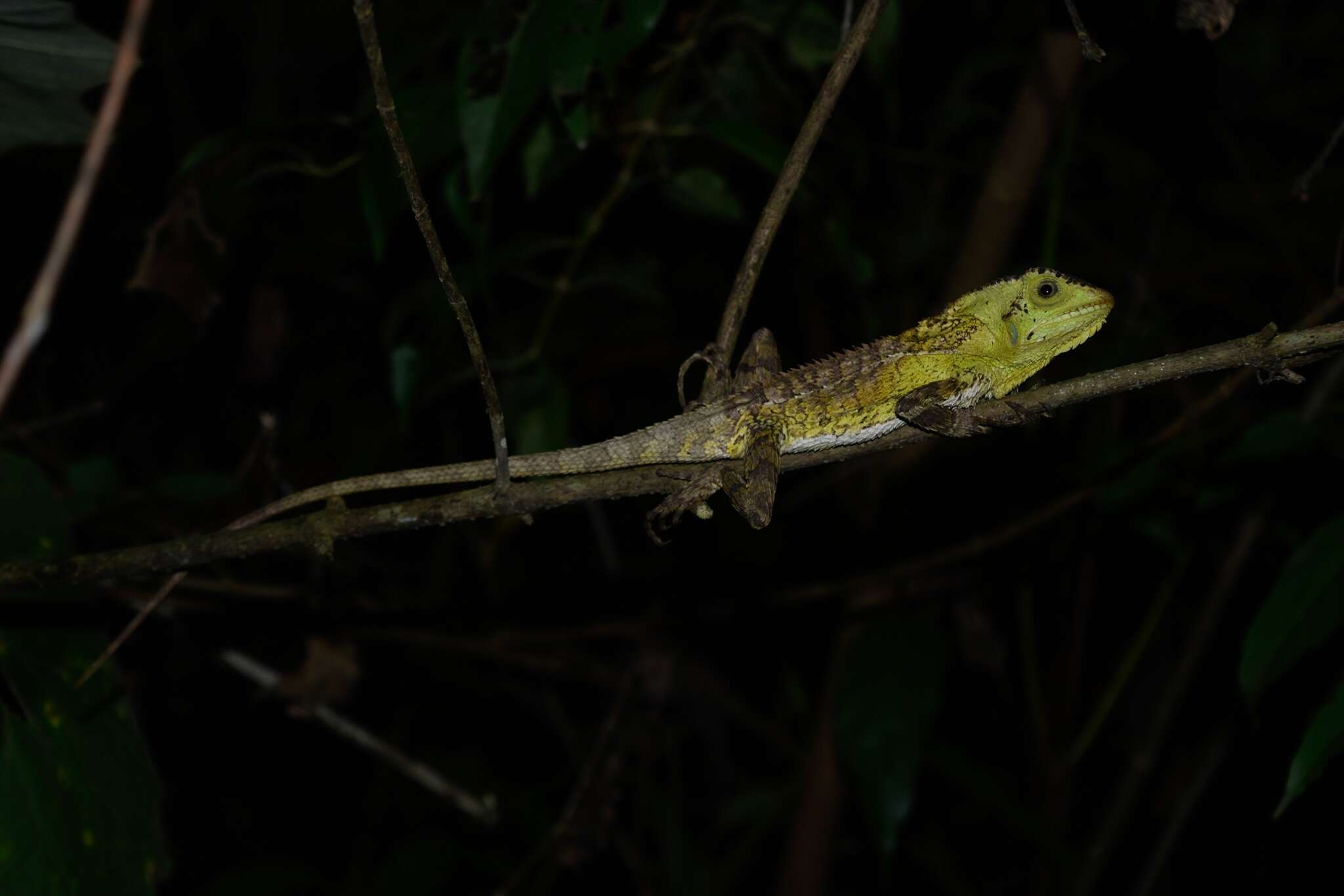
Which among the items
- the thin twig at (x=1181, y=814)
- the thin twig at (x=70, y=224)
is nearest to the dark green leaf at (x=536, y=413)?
the thin twig at (x=70, y=224)

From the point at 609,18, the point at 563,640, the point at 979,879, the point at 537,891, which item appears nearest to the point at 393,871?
the point at 537,891

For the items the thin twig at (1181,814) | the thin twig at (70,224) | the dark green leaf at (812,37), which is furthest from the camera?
the thin twig at (1181,814)

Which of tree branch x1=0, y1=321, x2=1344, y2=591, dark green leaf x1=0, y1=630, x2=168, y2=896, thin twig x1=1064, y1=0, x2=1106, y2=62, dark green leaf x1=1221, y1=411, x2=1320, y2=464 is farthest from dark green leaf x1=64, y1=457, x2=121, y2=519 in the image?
dark green leaf x1=1221, y1=411, x2=1320, y2=464

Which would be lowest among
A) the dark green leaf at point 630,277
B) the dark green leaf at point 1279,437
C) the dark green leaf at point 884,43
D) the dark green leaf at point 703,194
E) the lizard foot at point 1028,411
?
the lizard foot at point 1028,411

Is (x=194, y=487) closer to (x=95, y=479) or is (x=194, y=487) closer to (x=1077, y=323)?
(x=95, y=479)

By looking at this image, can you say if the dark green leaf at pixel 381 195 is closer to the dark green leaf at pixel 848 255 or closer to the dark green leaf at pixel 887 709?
the dark green leaf at pixel 848 255
